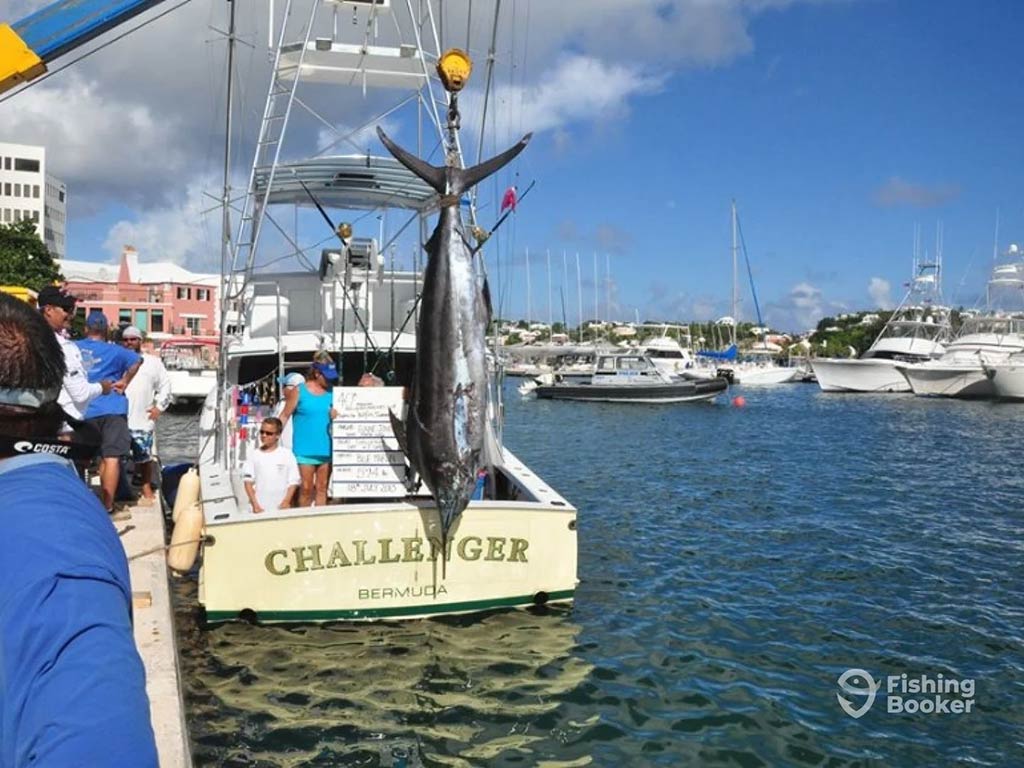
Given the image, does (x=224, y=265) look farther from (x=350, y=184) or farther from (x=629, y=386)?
(x=629, y=386)

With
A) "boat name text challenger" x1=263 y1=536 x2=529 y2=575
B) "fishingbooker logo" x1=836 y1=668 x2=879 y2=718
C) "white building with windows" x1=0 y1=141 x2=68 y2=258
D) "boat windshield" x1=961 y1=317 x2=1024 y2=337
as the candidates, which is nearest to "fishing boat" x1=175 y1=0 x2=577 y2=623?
"boat name text challenger" x1=263 y1=536 x2=529 y2=575

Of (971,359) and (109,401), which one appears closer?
(109,401)

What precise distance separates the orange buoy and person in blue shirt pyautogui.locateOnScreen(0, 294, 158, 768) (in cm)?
578

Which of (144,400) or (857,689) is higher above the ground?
(144,400)

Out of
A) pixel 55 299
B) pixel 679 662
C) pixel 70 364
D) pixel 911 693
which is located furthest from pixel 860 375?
pixel 70 364

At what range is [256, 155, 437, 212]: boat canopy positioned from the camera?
9875mm

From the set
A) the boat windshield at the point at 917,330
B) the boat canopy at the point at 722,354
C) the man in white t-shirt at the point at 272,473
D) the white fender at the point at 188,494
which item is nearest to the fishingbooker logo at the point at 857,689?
the man in white t-shirt at the point at 272,473

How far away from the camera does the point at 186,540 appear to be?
6.80 metres

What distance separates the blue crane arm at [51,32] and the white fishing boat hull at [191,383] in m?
24.5

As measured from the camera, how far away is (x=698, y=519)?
12641 millimetres

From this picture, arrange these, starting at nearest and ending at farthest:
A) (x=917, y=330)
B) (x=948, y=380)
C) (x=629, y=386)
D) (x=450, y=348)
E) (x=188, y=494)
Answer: (x=450, y=348) → (x=188, y=494) → (x=629, y=386) → (x=948, y=380) → (x=917, y=330)

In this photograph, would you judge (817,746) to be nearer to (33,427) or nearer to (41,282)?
(33,427)

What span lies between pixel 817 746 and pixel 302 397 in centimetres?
484

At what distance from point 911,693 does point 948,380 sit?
156 ft
